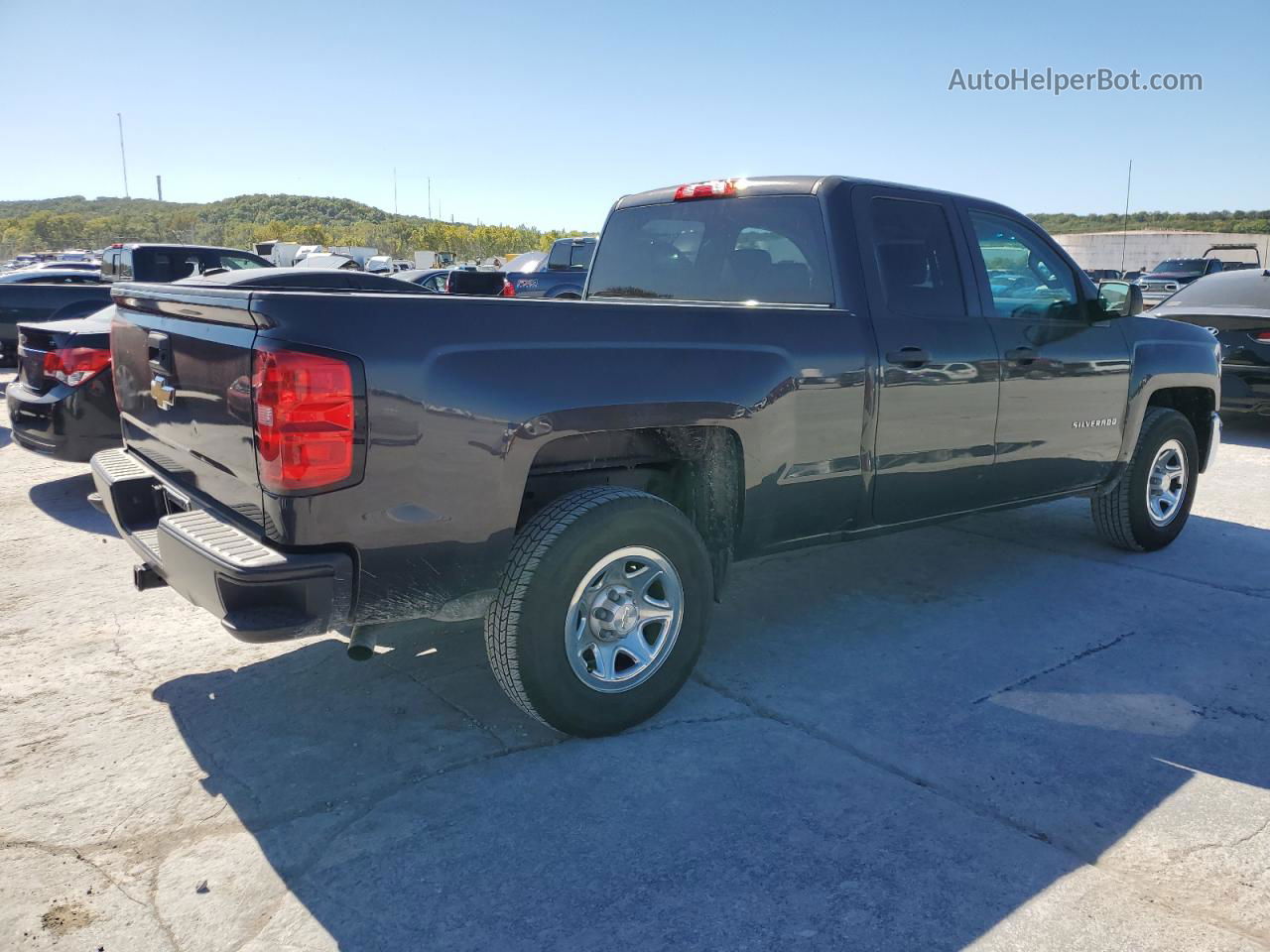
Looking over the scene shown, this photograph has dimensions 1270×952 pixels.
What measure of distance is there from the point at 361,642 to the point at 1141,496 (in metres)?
4.62

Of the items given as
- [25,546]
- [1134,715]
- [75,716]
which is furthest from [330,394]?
[25,546]

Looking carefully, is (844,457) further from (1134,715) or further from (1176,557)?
(1176,557)

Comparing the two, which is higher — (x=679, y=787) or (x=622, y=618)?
(x=622, y=618)

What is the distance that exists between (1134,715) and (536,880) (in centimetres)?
239

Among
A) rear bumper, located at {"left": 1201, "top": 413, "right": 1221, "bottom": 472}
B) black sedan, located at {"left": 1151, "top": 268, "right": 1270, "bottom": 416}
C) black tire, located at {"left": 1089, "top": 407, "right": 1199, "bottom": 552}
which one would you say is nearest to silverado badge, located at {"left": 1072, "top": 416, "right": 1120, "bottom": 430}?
black tire, located at {"left": 1089, "top": 407, "right": 1199, "bottom": 552}

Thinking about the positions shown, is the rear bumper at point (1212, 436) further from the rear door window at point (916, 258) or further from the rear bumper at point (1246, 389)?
the rear bumper at point (1246, 389)

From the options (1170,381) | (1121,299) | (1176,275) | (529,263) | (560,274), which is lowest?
(1170,381)

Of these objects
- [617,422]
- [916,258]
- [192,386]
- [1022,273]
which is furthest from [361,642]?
[1022,273]

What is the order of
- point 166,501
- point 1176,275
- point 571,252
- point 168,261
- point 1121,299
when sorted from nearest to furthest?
point 166,501
point 1121,299
point 168,261
point 571,252
point 1176,275

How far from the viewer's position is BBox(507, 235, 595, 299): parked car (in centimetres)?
1614

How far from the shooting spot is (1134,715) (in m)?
3.58

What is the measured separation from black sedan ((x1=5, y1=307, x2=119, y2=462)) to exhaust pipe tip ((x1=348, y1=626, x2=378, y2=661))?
14.0 feet

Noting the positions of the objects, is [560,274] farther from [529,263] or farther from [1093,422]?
[1093,422]

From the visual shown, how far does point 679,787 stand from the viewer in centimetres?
301
